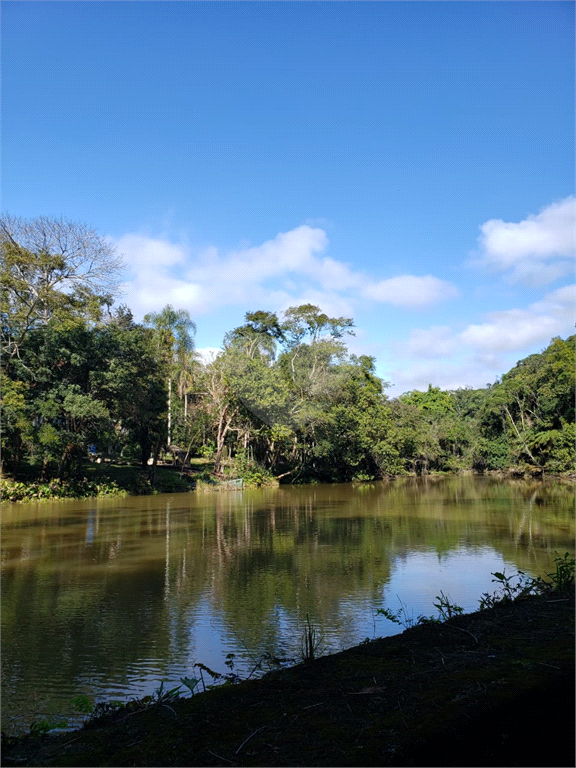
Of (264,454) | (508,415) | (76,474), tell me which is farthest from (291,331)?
(76,474)

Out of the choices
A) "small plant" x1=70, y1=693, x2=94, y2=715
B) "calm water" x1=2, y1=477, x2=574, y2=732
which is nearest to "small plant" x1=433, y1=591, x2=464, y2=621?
"calm water" x1=2, y1=477, x2=574, y2=732

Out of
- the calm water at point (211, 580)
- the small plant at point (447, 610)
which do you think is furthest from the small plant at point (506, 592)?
the calm water at point (211, 580)

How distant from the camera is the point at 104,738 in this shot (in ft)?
10.2

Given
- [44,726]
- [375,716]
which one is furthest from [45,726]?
[375,716]

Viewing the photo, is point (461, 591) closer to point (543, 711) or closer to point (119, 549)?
point (543, 711)

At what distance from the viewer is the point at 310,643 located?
475 cm

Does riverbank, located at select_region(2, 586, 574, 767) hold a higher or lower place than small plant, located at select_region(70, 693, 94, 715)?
higher

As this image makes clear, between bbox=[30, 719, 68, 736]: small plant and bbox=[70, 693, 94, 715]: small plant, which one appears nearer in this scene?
Answer: bbox=[30, 719, 68, 736]: small plant

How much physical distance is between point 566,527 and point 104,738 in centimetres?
1288

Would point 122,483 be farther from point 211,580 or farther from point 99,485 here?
point 211,580

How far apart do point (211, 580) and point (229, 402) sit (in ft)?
70.2

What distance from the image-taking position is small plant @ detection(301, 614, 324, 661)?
4.66 meters

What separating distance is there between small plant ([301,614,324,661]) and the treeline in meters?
17.2

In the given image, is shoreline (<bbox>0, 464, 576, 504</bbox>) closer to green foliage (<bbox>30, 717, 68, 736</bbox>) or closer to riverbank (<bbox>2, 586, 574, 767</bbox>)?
green foliage (<bbox>30, 717, 68, 736</bbox>)
